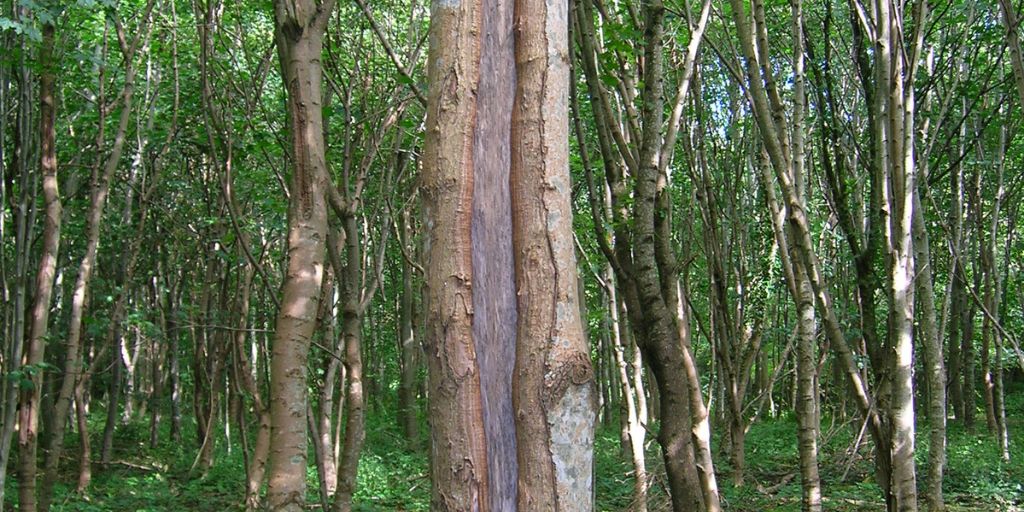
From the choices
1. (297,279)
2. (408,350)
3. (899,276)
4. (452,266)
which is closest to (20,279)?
(297,279)

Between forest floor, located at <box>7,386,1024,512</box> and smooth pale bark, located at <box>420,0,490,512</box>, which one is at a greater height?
smooth pale bark, located at <box>420,0,490,512</box>

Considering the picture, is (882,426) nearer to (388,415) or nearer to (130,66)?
(130,66)

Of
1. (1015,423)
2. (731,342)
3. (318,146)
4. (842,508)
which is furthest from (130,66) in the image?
(1015,423)

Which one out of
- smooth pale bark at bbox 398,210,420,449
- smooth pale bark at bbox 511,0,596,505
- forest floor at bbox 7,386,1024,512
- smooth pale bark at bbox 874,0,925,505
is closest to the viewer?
smooth pale bark at bbox 511,0,596,505

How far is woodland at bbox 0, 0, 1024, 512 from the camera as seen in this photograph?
2373 mm

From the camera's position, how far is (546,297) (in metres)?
2.34

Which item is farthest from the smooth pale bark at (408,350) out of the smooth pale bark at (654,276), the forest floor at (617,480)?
the smooth pale bark at (654,276)

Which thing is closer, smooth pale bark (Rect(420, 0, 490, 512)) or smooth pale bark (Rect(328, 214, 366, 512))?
smooth pale bark (Rect(420, 0, 490, 512))

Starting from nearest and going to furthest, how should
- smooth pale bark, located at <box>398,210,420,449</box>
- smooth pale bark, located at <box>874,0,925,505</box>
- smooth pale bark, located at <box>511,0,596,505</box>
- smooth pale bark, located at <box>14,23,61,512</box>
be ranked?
1. smooth pale bark, located at <box>511,0,596,505</box>
2. smooth pale bark, located at <box>874,0,925,505</box>
3. smooth pale bark, located at <box>14,23,61,512</box>
4. smooth pale bark, located at <box>398,210,420,449</box>

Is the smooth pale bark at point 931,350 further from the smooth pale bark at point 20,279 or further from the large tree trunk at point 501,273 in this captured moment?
the smooth pale bark at point 20,279

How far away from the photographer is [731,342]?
12.3m

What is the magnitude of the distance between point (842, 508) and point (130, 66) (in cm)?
943

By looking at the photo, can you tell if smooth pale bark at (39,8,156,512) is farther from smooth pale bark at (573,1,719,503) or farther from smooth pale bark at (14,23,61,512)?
smooth pale bark at (573,1,719,503)

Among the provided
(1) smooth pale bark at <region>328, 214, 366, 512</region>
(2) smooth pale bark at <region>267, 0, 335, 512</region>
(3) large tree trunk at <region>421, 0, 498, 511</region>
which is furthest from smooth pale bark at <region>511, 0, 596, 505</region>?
(1) smooth pale bark at <region>328, 214, 366, 512</region>
